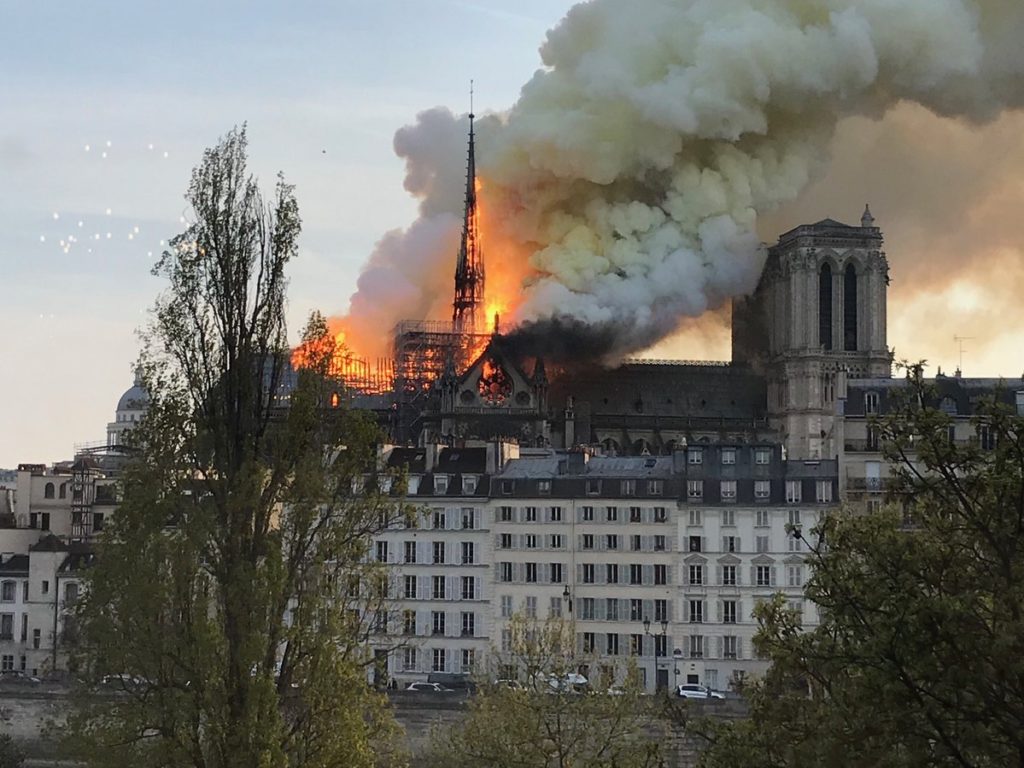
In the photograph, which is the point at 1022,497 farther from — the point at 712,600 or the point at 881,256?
the point at 881,256

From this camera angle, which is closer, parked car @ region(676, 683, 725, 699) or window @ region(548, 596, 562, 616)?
parked car @ region(676, 683, 725, 699)

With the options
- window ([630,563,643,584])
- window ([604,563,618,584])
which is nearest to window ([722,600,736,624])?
window ([630,563,643,584])

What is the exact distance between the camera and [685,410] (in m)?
133

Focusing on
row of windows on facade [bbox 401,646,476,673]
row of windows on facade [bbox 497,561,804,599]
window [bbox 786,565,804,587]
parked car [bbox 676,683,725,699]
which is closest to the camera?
parked car [bbox 676,683,725,699]

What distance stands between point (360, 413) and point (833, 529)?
836 cm

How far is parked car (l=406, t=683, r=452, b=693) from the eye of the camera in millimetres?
59994

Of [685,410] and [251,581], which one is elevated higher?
[685,410]

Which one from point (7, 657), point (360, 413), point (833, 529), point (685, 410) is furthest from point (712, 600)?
point (685, 410)

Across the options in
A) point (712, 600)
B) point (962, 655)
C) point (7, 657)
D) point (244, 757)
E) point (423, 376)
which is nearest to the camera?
point (962, 655)

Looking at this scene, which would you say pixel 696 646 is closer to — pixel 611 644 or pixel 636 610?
pixel 636 610

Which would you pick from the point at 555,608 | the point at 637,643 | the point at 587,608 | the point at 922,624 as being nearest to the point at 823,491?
the point at 637,643

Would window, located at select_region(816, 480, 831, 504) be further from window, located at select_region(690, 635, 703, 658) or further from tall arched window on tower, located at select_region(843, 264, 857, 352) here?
tall arched window on tower, located at select_region(843, 264, 857, 352)

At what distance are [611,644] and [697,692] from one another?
6836 mm

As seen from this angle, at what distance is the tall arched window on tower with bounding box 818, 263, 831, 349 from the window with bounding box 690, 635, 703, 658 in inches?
2596
